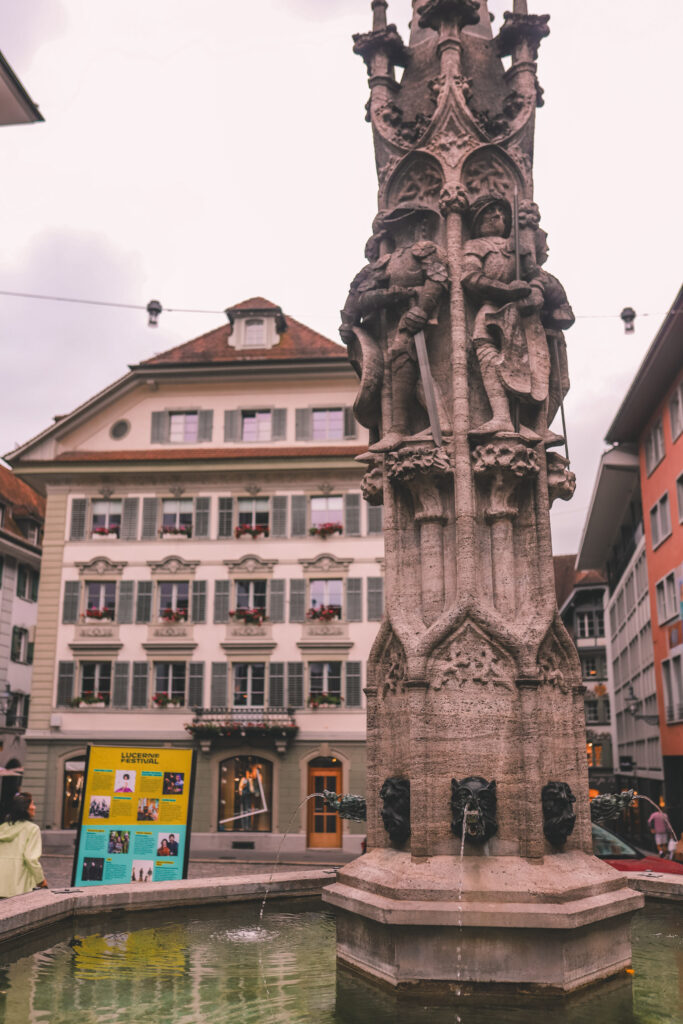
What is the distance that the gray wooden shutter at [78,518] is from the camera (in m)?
31.4

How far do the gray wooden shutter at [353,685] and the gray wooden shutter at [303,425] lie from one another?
7.71 metres

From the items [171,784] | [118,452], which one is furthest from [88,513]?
[171,784]

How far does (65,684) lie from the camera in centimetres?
3008

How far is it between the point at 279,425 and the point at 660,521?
501 inches

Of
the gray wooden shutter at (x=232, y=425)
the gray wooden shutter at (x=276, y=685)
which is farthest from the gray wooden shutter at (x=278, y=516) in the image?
the gray wooden shutter at (x=276, y=685)

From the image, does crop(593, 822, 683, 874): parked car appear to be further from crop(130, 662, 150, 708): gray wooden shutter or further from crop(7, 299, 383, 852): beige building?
crop(130, 662, 150, 708): gray wooden shutter

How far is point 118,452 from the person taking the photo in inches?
1265

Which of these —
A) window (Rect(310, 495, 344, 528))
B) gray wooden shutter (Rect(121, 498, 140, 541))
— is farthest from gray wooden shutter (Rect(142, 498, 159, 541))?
window (Rect(310, 495, 344, 528))

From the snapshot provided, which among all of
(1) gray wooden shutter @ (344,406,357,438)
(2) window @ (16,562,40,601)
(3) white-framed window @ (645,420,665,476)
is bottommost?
(2) window @ (16,562,40,601)

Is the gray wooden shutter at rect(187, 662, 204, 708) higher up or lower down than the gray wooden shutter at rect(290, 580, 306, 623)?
lower down

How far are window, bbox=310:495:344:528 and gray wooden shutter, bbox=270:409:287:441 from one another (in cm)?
260

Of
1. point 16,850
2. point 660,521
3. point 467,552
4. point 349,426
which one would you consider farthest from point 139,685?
point 467,552

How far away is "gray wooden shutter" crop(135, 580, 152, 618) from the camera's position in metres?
30.2

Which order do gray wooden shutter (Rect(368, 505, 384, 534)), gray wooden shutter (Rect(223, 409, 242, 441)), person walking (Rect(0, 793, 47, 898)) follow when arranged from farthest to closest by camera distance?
gray wooden shutter (Rect(223, 409, 242, 441)) < gray wooden shutter (Rect(368, 505, 384, 534)) < person walking (Rect(0, 793, 47, 898))
